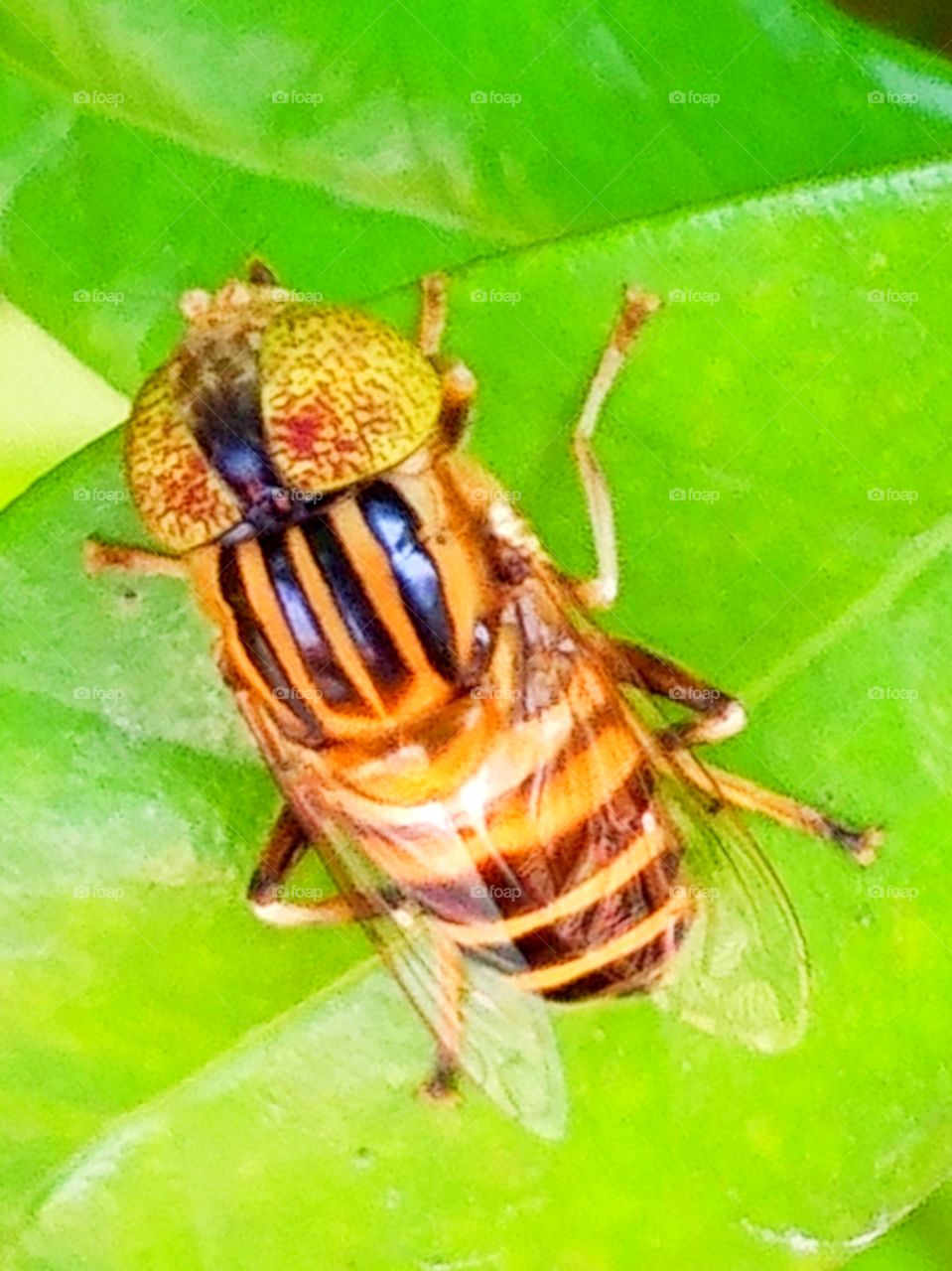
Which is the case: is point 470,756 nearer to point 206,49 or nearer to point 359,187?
point 359,187

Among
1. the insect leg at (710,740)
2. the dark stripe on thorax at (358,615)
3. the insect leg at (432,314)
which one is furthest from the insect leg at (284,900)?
the insect leg at (432,314)

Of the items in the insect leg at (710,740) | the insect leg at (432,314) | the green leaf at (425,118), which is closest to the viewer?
the insect leg at (432,314)

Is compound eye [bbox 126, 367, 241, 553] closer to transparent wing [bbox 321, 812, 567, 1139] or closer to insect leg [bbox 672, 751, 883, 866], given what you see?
transparent wing [bbox 321, 812, 567, 1139]

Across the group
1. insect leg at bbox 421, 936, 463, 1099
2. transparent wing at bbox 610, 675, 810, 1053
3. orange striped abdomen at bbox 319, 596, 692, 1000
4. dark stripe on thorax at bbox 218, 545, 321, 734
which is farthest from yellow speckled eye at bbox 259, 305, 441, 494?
insect leg at bbox 421, 936, 463, 1099

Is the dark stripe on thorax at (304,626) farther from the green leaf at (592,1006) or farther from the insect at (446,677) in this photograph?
the green leaf at (592,1006)

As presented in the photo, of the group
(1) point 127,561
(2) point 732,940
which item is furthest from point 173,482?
(2) point 732,940

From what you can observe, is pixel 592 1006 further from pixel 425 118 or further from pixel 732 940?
pixel 425 118

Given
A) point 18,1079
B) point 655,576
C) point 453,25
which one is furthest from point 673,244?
point 18,1079
